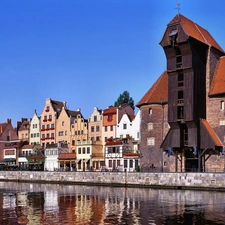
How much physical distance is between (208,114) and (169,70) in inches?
309

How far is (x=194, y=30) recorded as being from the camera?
59.5 m

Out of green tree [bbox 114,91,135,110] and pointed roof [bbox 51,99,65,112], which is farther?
green tree [bbox 114,91,135,110]

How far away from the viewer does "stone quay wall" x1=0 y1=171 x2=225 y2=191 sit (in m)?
48.6

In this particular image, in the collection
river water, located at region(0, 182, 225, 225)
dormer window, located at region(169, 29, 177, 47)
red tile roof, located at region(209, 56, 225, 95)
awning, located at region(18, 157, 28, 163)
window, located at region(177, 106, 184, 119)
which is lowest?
river water, located at region(0, 182, 225, 225)

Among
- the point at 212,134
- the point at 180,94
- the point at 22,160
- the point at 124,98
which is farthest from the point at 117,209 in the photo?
the point at 124,98

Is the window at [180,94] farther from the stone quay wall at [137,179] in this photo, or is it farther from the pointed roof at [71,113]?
the pointed roof at [71,113]

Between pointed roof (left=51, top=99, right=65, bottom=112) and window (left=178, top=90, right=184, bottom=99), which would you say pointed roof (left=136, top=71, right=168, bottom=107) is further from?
pointed roof (left=51, top=99, right=65, bottom=112)

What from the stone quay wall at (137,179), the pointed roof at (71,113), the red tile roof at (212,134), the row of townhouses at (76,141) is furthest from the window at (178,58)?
the pointed roof at (71,113)

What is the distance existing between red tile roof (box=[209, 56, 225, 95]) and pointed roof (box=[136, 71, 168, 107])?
6.97 meters

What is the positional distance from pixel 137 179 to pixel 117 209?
22.3 m

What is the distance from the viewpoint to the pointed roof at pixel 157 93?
61781 mm

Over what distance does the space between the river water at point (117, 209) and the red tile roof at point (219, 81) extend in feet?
53.2

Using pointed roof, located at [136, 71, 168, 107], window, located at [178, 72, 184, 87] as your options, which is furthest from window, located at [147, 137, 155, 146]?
window, located at [178, 72, 184, 87]

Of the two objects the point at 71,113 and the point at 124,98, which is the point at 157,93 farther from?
the point at 124,98
